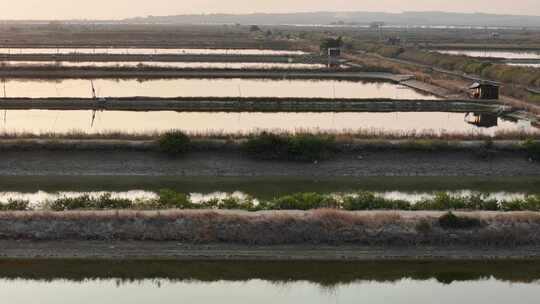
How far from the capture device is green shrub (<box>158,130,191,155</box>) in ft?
56.2

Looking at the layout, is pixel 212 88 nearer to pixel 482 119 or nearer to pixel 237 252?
pixel 482 119

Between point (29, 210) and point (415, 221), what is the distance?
720cm

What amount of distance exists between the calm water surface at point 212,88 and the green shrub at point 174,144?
11183 mm

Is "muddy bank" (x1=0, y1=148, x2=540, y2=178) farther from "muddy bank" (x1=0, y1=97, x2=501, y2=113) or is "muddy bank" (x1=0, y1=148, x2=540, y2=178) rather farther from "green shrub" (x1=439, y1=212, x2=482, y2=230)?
"muddy bank" (x1=0, y1=97, x2=501, y2=113)

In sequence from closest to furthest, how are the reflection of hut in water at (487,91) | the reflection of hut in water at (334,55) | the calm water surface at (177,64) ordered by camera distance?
the reflection of hut in water at (487,91) → the calm water surface at (177,64) → the reflection of hut in water at (334,55)

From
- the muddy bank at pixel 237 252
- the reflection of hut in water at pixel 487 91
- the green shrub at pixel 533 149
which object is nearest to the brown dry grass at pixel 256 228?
the muddy bank at pixel 237 252

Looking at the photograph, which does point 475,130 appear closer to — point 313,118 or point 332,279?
point 313,118

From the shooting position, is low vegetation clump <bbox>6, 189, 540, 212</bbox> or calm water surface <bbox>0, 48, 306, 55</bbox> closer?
low vegetation clump <bbox>6, 189, 540, 212</bbox>

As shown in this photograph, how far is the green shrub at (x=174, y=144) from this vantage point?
17141 mm

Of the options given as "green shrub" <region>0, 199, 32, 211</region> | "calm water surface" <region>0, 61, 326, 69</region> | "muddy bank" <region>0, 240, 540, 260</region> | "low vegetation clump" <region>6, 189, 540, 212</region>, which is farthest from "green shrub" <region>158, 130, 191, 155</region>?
"calm water surface" <region>0, 61, 326, 69</region>

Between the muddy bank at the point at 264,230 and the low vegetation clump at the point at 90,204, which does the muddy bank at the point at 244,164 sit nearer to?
the low vegetation clump at the point at 90,204

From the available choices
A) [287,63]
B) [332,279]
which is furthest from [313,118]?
[287,63]

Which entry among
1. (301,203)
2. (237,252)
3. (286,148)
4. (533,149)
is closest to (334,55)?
(533,149)

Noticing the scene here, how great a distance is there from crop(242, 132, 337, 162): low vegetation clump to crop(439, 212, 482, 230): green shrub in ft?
18.5
